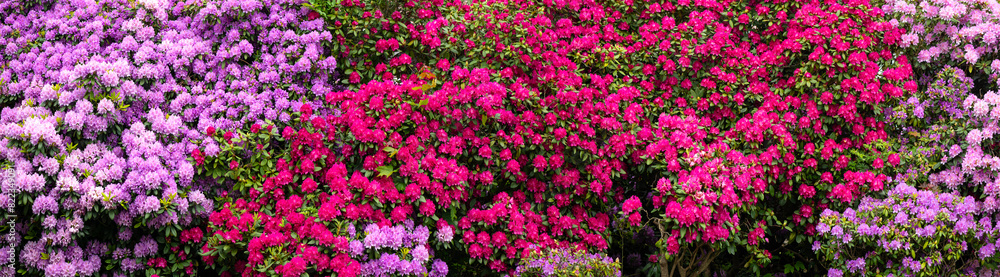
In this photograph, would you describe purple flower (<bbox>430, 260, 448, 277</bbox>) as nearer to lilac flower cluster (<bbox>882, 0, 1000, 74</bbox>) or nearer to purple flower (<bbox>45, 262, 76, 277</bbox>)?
purple flower (<bbox>45, 262, 76, 277</bbox>)

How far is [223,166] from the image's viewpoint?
17.4ft

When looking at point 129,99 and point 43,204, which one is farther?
point 129,99

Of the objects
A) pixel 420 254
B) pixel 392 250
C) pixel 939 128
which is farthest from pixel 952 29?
pixel 392 250

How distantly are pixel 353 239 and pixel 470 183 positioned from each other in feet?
3.49

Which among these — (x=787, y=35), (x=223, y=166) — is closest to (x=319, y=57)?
(x=223, y=166)

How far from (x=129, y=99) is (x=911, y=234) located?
5.38 meters

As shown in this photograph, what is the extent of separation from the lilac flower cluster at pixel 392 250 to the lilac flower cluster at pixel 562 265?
0.68m

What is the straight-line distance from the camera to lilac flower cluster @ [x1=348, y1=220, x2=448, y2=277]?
466 centimetres

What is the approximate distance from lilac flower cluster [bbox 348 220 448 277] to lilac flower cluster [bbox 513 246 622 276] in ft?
2.24

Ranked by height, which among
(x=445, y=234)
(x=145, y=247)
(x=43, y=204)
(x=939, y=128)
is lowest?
(x=145, y=247)

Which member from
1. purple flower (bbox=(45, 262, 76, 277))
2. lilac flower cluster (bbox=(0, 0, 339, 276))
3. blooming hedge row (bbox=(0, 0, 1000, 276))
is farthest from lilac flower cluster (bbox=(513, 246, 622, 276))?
purple flower (bbox=(45, 262, 76, 277))

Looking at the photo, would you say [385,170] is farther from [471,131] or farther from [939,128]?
[939,128]

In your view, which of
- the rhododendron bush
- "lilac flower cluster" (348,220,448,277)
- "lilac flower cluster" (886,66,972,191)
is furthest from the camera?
"lilac flower cluster" (886,66,972,191)

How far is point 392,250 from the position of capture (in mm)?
4855
